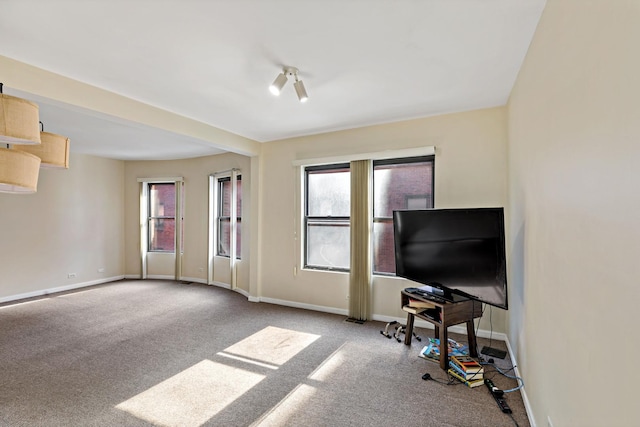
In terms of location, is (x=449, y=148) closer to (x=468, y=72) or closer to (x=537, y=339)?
(x=468, y=72)

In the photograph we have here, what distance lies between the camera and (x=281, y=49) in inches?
90.7

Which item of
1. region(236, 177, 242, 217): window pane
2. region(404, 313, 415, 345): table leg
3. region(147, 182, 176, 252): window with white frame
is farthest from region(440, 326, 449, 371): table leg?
region(147, 182, 176, 252): window with white frame

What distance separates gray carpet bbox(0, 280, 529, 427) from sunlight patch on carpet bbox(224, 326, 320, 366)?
12 mm

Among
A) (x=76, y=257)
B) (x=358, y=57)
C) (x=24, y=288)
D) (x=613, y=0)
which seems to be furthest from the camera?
(x=76, y=257)

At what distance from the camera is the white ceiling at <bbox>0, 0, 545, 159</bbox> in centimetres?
188

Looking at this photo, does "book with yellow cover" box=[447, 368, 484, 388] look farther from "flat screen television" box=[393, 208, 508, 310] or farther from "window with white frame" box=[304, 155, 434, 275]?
"window with white frame" box=[304, 155, 434, 275]

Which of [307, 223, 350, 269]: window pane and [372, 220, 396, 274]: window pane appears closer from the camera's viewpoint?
[372, 220, 396, 274]: window pane

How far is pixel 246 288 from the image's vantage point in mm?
5707

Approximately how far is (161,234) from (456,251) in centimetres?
668

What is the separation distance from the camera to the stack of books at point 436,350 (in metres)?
3.05

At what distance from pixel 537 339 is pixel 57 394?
12.0ft

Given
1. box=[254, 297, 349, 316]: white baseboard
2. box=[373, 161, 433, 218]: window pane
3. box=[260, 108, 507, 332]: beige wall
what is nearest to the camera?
box=[260, 108, 507, 332]: beige wall

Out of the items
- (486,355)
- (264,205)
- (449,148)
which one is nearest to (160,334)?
(264,205)

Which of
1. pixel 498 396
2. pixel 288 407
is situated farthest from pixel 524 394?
pixel 288 407
